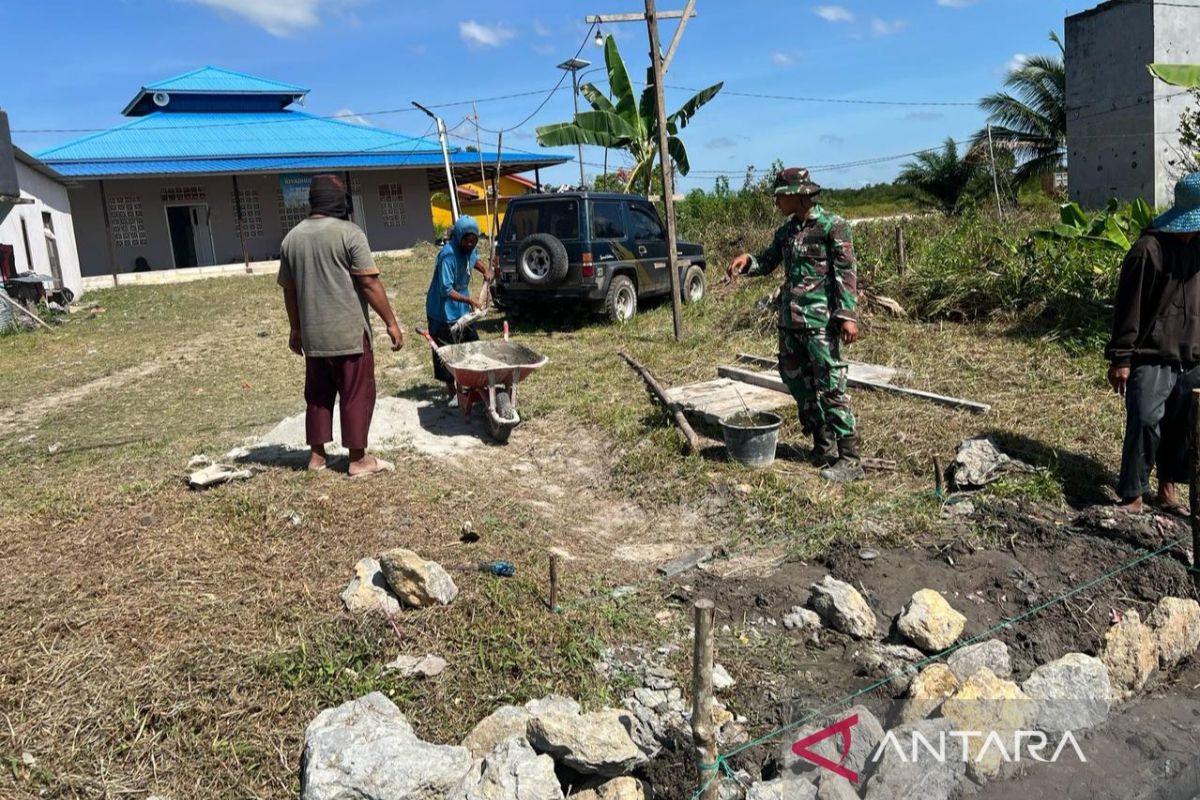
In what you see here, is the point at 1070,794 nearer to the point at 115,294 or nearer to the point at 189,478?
the point at 189,478

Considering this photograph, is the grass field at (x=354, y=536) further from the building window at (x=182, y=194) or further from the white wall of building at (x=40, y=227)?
the building window at (x=182, y=194)

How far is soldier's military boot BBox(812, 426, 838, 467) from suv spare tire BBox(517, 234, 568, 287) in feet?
19.7

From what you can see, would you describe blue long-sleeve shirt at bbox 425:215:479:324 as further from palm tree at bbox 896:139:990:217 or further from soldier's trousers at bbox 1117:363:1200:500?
palm tree at bbox 896:139:990:217

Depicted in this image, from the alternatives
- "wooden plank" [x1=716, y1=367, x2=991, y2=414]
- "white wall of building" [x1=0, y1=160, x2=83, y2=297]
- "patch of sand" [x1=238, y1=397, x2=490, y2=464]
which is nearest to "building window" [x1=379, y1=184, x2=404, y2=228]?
"white wall of building" [x1=0, y1=160, x2=83, y2=297]

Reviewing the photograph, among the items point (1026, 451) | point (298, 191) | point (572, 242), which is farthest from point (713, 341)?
point (298, 191)

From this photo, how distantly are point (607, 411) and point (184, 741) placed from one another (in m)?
4.74

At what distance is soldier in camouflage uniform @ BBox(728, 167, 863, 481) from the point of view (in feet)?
17.8

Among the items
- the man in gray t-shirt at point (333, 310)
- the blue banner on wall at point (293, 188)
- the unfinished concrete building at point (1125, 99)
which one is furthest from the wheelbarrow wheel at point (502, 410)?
the blue banner on wall at point (293, 188)

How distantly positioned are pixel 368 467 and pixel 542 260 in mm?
6346

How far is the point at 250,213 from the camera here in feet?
83.7

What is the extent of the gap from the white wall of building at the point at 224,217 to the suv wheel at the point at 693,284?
49.1 ft

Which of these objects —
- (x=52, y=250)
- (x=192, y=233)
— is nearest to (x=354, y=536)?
(x=52, y=250)

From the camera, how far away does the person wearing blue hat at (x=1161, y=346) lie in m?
4.67

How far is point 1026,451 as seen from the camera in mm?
5676
